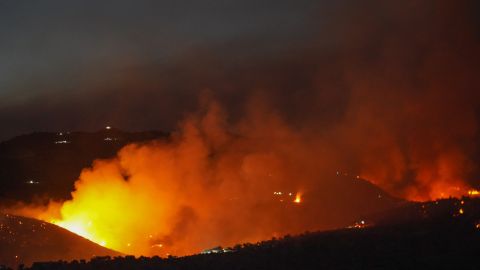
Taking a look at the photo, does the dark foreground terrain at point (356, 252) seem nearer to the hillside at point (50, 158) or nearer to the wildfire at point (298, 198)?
the wildfire at point (298, 198)

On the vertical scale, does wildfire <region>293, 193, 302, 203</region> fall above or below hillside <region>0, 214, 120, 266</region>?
above

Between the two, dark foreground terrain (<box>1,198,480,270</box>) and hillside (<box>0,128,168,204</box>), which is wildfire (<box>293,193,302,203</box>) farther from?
hillside (<box>0,128,168,204</box>)

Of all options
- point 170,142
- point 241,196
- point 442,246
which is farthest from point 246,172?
point 442,246

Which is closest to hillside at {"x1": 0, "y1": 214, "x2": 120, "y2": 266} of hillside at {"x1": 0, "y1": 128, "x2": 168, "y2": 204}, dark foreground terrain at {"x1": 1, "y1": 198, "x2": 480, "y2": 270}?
dark foreground terrain at {"x1": 1, "y1": 198, "x2": 480, "y2": 270}

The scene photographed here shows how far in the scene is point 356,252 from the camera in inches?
829

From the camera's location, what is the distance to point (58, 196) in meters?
53.7

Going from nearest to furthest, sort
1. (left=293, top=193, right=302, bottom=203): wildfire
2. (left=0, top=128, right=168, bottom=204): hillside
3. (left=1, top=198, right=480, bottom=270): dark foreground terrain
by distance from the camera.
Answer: (left=1, top=198, right=480, bottom=270): dark foreground terrain
(left=293, top=193, right=302, bottom=203): wildfire
(left=0, top=128, right=168, bottom=204): hillside

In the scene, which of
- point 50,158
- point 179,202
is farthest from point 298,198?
point 50,158

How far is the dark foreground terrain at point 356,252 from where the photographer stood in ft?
62.8

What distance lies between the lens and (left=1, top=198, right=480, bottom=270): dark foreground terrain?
1914 cm

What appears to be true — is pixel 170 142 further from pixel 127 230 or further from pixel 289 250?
pixel 289 250

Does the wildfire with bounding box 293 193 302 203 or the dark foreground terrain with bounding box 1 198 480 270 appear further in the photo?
the wildfire with bounding box 293 193 302 203

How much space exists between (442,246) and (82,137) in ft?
240

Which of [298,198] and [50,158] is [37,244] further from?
[50,158]
